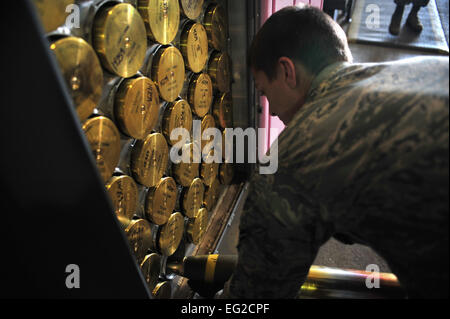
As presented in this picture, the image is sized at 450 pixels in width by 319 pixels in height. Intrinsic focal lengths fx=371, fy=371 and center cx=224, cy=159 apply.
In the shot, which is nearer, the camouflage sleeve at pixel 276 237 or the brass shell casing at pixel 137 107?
the camouflage sleeve at pixel 276 237

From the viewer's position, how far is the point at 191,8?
160 centimetres

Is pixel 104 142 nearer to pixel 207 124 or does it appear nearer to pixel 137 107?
pixel 137 107

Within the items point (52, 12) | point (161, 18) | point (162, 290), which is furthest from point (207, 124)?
point (52, 12)

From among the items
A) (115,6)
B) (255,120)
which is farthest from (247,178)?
(115,6)

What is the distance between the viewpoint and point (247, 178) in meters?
2.75

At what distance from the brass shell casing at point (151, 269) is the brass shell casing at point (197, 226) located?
390 millimetres

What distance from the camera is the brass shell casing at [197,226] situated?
80.4 inches

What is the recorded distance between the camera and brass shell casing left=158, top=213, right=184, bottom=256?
1.69m

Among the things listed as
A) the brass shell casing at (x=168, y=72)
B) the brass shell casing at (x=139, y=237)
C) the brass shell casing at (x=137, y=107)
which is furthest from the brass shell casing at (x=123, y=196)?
the brass shell casing at (x=168, y=72)

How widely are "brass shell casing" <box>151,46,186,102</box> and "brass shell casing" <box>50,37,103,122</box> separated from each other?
1.15ft

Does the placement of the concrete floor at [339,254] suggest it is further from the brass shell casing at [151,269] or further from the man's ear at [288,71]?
the man's ear at [288,71]

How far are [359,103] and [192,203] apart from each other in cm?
133

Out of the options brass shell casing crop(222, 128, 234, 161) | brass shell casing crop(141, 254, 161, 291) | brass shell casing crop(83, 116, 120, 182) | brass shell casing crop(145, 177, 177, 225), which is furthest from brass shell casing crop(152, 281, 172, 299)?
brass shell casing crop(222, 128, 234, 161)

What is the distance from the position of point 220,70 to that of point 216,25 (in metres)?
0.25
